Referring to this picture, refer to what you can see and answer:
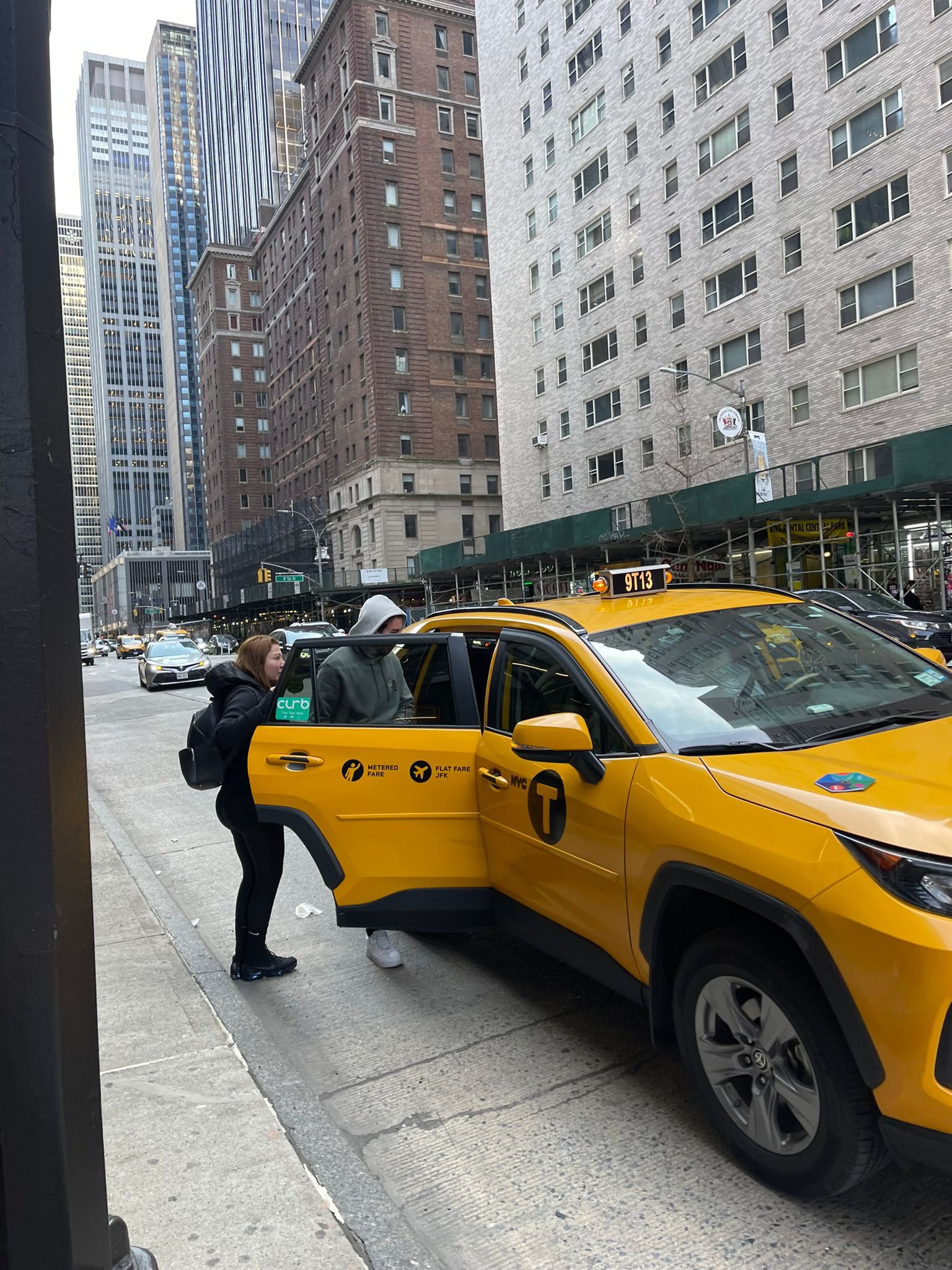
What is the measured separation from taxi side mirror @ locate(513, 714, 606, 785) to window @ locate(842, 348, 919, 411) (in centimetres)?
2711

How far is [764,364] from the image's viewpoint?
31781 mm

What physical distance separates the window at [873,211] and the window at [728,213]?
15.1 ft

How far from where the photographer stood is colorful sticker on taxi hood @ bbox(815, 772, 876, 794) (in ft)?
8.15

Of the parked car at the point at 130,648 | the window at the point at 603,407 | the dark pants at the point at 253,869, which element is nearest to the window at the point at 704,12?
the window at the point at 603,407

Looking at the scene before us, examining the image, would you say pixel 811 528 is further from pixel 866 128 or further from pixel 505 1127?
pixel 505 1127

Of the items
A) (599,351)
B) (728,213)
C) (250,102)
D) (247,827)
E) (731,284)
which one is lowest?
(247,827)

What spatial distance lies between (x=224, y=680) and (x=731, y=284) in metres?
33.7

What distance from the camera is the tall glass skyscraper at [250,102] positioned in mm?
161750

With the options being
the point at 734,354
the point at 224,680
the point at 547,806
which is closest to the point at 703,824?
the point at 547,806

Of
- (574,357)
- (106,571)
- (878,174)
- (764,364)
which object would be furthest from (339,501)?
(106,571)

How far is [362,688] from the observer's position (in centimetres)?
448

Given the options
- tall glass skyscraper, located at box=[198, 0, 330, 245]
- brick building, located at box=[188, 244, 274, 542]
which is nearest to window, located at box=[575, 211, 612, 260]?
brick building, located at box=[188, 244, 274, 542]

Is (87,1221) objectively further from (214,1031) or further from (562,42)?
(562,42)

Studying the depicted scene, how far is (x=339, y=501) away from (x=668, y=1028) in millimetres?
73809
